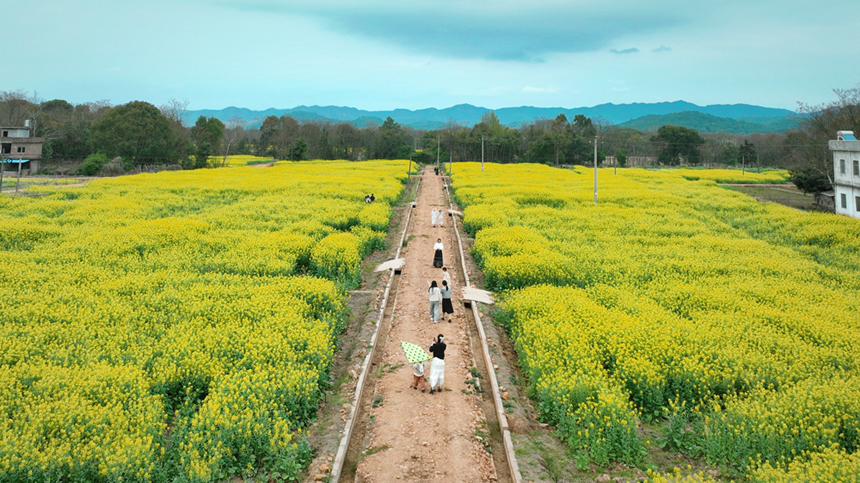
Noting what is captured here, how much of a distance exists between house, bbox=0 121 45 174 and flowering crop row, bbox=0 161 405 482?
158 ft

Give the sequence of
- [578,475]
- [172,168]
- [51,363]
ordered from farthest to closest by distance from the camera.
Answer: [172,168] < [51,363] < [578,475]

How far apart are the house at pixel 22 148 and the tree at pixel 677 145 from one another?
114078mm

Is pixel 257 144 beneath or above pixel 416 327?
above

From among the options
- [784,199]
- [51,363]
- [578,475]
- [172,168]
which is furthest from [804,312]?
[172,168]

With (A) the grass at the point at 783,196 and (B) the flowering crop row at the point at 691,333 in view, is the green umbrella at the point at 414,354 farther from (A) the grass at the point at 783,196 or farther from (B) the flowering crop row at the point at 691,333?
(A) the grass at the point at 783,196

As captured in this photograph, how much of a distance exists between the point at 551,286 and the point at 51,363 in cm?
1351

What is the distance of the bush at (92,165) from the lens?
63438 millimetres

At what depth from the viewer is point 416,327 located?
14.9 m

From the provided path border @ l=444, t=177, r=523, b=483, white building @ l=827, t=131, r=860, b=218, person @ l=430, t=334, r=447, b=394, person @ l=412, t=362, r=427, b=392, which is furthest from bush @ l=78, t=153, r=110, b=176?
white building @ l=827, t=131, r=860, b=218

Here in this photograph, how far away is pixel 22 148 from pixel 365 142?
62875 mm

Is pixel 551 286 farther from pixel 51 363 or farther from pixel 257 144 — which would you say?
pixel 257 144

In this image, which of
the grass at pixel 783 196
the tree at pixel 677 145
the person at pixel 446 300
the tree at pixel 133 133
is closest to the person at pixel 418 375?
Answer: the person at pixel 446 300

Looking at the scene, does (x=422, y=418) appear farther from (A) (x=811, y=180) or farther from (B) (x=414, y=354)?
(A) (x=811, y=180)

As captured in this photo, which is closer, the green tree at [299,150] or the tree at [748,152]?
the green tree at [299,150]
